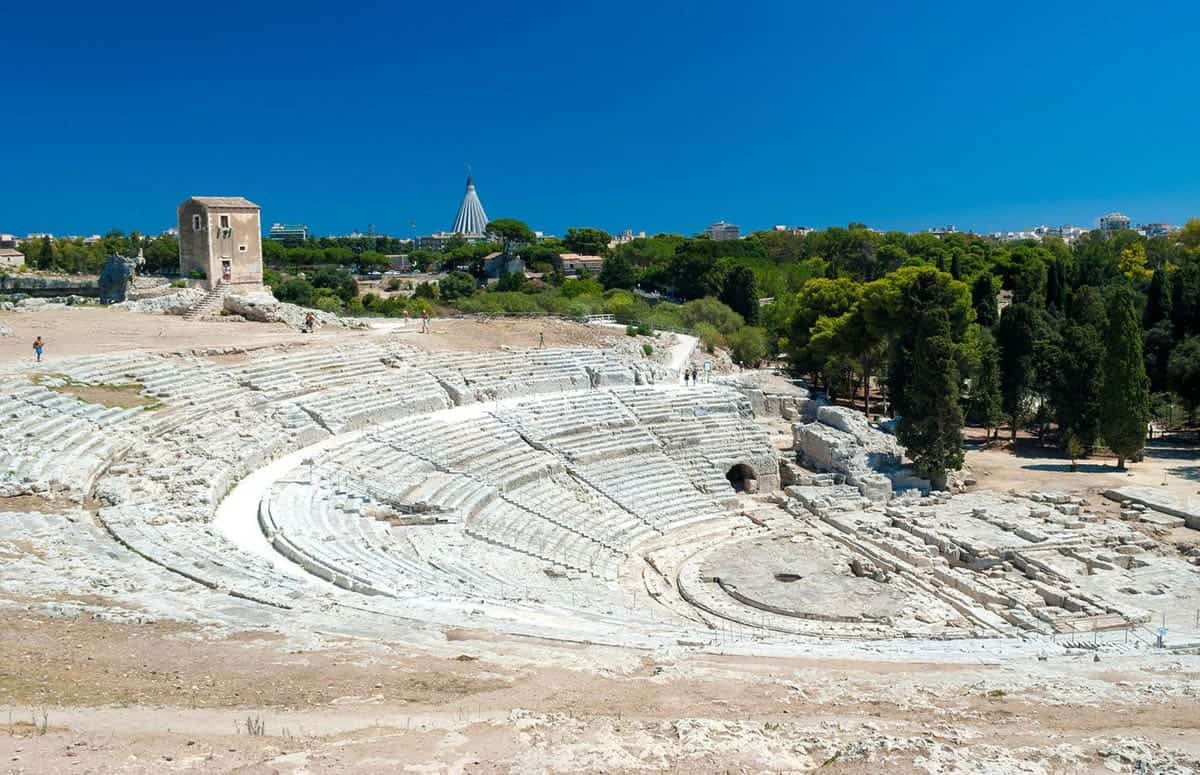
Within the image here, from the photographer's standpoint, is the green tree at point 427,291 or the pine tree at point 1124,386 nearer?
the pine tree at point 1124,386

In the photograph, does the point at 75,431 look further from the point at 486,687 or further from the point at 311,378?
the point at 486,687

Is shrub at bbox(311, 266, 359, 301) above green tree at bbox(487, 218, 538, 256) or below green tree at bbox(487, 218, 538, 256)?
below

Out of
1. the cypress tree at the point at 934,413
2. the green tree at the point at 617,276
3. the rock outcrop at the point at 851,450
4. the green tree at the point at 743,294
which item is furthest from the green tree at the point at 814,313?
the green tree at the point at 617,276

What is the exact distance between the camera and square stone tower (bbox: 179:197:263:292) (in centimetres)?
3712

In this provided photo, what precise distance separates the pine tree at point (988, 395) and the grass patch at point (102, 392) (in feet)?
84.3

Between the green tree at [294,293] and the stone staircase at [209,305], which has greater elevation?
the green tree at [294,293]

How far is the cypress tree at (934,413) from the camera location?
87.9ft

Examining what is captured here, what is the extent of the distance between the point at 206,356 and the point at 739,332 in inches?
1063

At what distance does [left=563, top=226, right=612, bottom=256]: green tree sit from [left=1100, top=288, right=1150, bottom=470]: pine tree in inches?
2602

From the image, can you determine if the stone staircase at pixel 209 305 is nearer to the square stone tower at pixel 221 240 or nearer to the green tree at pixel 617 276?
the square stone tower at pixel 221 240

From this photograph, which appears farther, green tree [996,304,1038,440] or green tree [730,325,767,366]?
green tree [730,325,767,366]

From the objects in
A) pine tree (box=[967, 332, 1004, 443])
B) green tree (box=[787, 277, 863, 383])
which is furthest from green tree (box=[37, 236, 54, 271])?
pine tree (box=[967, 332, 1004, 443])

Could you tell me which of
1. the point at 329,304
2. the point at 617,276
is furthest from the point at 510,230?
the point at 329,304

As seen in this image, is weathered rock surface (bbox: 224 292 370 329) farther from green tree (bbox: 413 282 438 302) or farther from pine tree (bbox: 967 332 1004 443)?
pine tree (bbox: 967 332 1004 443)
